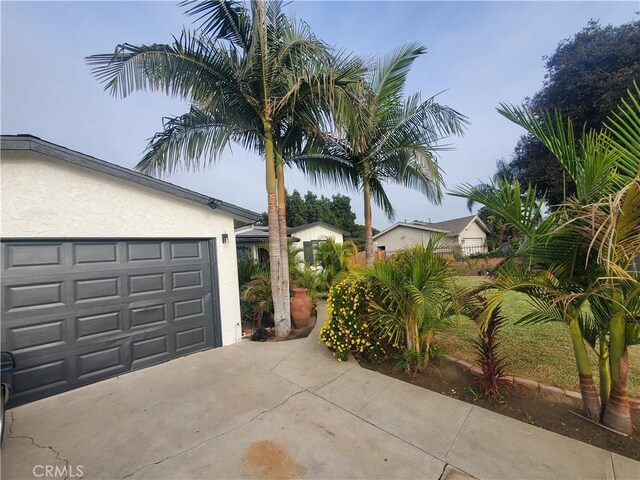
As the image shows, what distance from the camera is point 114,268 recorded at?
14.1 feet

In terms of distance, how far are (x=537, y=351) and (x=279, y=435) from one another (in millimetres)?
4597

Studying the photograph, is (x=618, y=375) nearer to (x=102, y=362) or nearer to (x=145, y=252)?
(x=145, y=252)

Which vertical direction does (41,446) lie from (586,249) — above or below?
below

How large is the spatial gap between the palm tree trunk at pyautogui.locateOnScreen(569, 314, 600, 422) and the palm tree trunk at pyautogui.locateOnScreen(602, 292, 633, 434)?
10cm

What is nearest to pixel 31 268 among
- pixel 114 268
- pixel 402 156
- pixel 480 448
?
pixel 114 268

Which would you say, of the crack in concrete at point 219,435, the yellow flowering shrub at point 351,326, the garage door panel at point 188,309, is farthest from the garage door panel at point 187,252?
the crack in concrete at point 219,435

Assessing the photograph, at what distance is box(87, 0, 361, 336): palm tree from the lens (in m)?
4.66

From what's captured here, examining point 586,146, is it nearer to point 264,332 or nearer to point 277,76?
point 277,76

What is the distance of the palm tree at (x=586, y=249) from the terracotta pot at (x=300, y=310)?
478 centimetres

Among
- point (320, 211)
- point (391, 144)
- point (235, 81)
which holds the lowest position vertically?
point (391, 144)

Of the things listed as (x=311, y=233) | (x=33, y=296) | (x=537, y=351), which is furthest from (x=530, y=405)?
(x=311, y=233)

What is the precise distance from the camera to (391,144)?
23.1 feet

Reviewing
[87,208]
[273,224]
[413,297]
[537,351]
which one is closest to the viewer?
[413,297]

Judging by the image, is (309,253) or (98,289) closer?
(98,289)
